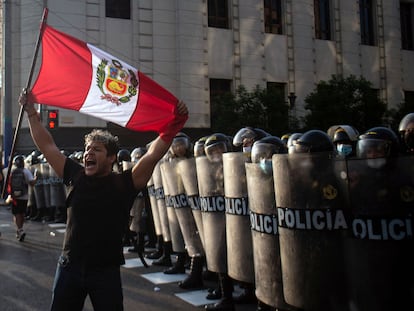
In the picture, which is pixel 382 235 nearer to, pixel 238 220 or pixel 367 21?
pixel 238 220

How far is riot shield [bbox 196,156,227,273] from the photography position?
4.92 m

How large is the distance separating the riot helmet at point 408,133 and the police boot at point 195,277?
9.29ft

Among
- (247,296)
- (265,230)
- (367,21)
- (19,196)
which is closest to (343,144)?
(265,230)

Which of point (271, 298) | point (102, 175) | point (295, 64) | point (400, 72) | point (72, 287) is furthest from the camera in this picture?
point (400, 72)

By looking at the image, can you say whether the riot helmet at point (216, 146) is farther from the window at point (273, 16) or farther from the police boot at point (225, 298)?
the window at point (273, 16)

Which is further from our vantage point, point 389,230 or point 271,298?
point 271,298

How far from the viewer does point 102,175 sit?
317cm

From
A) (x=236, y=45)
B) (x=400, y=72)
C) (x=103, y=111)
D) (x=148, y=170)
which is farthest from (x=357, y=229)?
(x=400, y=72)

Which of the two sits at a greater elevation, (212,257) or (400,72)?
(400,72)

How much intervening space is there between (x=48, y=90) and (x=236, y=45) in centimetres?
2049

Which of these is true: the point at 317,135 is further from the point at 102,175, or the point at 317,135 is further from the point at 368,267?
the point at 102,175

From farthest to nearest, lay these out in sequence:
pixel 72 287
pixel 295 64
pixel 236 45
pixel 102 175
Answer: pixel 295 64, pixel 236 45, pixel 102 175, pixel 72 287

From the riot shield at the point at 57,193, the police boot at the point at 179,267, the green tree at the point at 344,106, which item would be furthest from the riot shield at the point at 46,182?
the green tree at the point at 344,106

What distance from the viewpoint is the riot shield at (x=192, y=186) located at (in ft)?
18.4
